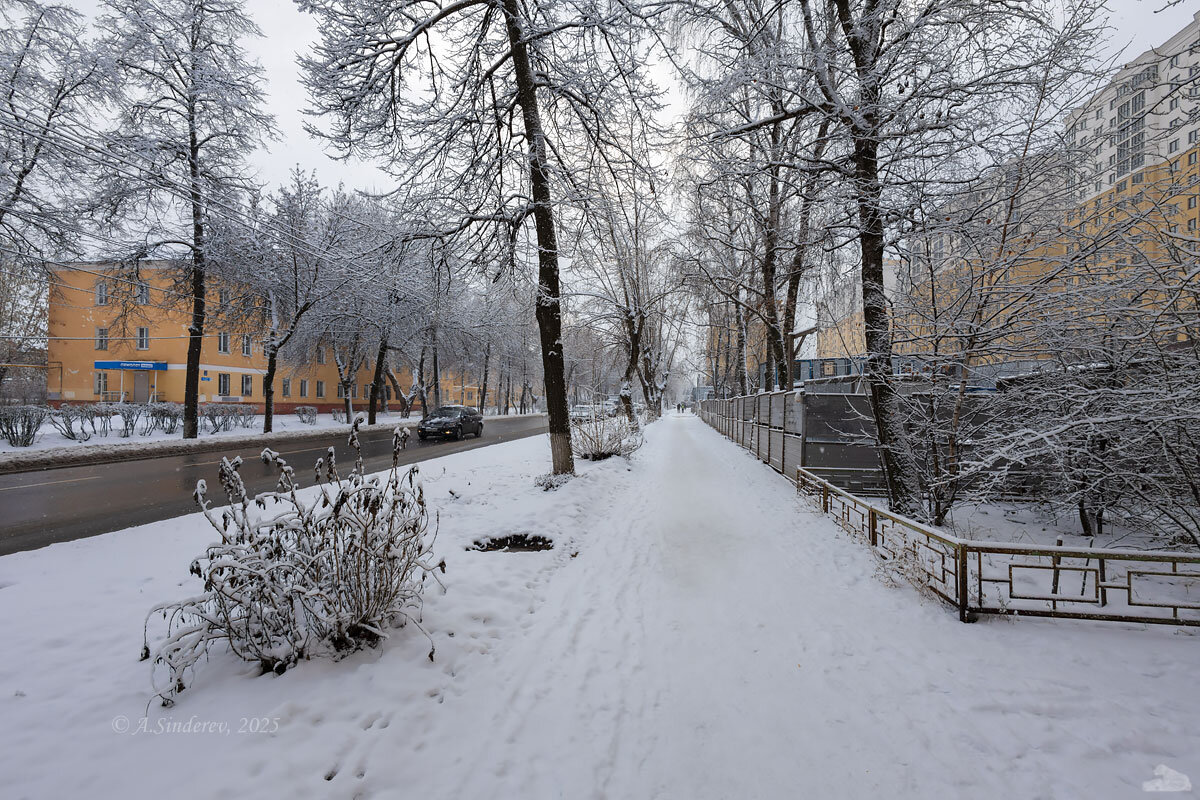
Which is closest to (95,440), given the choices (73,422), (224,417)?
(73,422)

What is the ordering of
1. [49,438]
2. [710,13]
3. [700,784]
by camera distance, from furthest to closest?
[49,438], [710,13], [700,784]

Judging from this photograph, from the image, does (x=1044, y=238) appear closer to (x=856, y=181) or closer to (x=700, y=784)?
(x=856, y=181)

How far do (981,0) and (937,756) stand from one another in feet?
28.2

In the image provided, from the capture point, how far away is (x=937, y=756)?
246 centimetres

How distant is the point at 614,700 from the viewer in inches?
116

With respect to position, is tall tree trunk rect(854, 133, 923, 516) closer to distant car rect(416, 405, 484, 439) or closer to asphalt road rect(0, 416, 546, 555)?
asphalt road rect(0, 416, 546, 555)

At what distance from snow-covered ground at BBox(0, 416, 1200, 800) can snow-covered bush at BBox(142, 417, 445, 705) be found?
0.51 ft

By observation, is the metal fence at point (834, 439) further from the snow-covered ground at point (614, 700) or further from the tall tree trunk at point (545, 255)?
the tall tree trunk at point (545, 255)

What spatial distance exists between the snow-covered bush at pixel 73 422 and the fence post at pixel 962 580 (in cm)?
2423

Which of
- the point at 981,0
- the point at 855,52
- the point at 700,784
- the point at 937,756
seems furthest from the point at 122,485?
the point at 981,0

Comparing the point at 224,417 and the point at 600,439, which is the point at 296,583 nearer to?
the point at 600,439

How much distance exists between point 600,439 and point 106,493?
9965mm

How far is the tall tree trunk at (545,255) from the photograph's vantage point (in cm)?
830

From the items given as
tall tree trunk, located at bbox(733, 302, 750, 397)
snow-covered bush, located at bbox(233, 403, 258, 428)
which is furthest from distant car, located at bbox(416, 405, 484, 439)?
tall tree trunk, located at bbox(733, 302, 750, 397)
